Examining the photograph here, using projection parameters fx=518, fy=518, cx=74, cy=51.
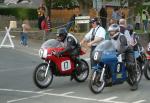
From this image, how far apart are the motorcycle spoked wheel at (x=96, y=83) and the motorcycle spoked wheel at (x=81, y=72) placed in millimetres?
1879

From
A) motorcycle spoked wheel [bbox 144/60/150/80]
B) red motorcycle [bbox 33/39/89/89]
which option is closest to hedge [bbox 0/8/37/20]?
motorcycle spoked wheel [bbox 144/60/150/80]

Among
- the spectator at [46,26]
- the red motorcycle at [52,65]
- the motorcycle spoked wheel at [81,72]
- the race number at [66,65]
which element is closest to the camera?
the red motorcycle at [52,65]

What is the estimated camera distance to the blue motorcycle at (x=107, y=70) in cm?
1187

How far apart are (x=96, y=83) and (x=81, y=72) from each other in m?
2.12

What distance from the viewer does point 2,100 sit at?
11172 mm

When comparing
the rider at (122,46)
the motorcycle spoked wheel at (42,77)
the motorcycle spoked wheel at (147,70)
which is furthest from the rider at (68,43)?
the motorcycle spoked wheel at (147,70)

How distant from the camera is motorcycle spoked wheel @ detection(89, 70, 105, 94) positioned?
11.7 m

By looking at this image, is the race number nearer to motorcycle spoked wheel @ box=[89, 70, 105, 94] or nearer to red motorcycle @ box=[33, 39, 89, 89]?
red motorcycle @ box=[33, 39, 89, 89]

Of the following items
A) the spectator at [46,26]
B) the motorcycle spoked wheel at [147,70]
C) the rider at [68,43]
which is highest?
the rider at [68,43]

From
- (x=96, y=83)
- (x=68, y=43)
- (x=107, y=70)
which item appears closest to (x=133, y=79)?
(x=107, y=70)

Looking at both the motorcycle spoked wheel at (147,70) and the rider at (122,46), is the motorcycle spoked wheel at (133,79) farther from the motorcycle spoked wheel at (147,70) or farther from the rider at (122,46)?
the motorcycle spoked wheel at (147,70)

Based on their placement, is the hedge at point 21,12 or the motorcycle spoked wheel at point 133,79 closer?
the motorcycle spoked wheel at point 133,79

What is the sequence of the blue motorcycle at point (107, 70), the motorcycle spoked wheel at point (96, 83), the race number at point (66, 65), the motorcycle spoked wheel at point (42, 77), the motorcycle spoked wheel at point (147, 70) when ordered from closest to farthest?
the motorcycle spoked wheel at point (96, 83) < the blue motorcycle at point (107, 70) < the motorcycle spoked wheel at point (42, 77) < the race number at point (66, 65) < the motorcycle spoked wheel at point (147, 70)

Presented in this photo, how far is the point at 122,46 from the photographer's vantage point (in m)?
12.1
